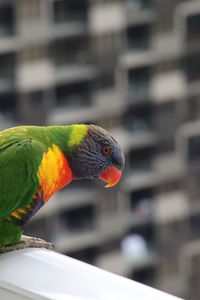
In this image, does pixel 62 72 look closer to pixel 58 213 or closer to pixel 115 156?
pixel 58 213

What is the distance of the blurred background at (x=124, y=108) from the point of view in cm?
787

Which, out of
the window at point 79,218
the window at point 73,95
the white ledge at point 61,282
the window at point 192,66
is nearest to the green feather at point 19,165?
the white ledge at point 61,282

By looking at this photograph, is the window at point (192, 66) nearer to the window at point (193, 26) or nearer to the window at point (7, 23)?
the window at point (193, 26)

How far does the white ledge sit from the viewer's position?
812 mm

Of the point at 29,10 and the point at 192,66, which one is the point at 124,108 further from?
the point at 29,10

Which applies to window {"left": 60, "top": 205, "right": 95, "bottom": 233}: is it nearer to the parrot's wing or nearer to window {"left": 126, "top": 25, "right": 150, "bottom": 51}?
window {"left": 126, "top": 25, "right": 150, "bottom": 51}

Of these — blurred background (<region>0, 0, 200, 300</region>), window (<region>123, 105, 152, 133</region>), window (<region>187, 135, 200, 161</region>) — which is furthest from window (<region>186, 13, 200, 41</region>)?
window (<region>187, 135, 200, 161</region>)

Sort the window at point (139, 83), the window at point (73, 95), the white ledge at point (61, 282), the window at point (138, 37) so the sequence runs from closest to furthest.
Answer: the white ledge at point (61, 282) < the window at point (73, 95) < the window at point (138, 37) < the window at point (139, 83)

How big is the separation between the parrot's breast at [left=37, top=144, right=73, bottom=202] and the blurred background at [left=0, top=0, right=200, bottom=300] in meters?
6.37

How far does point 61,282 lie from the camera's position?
2.81ft

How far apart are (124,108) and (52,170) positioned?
7.31 m

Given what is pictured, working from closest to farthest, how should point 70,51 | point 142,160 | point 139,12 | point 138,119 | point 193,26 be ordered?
1. point 70,51
2. point 139,12
3. point 193,26
4. point 138,119
5. point 142,160

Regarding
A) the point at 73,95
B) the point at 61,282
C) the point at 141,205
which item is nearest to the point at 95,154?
the point at 61,282

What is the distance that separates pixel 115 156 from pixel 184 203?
8.13 m
